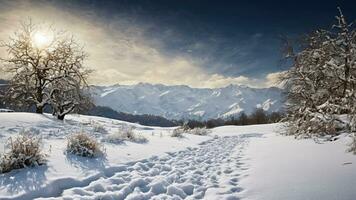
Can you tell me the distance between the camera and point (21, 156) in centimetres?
626

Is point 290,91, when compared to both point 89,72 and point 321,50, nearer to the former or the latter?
point 321,50

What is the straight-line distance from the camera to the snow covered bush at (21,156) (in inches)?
237

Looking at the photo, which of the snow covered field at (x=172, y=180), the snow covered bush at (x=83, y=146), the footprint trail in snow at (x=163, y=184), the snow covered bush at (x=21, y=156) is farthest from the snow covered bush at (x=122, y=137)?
the snow covered bush at (x=21, y=156)

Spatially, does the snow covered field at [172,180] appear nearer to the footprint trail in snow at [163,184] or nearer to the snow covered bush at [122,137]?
the footprint trail in snow at [163,184]

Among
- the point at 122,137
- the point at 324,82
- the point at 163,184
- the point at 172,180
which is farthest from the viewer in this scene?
the point at 324,82

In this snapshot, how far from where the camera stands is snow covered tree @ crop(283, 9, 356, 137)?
41.2ft

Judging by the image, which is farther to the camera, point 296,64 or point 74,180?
point 296,64

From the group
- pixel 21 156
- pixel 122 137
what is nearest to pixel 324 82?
pixel 122 137

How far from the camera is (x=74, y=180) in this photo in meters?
6.00

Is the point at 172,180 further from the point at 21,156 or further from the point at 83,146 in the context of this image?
the point at 21,156

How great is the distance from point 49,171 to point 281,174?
4.97 m

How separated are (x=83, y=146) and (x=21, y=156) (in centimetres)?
231

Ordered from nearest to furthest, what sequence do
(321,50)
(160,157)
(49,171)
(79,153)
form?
(49,171)
(79,153)
(160,157)
(321,50)

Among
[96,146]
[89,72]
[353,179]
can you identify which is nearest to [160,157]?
[96,146]
